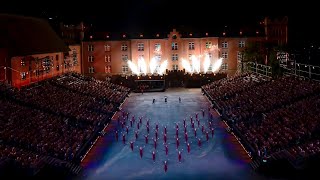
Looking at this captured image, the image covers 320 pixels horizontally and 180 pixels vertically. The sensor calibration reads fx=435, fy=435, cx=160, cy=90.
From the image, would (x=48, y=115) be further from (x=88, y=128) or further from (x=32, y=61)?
(x=32, y=61)

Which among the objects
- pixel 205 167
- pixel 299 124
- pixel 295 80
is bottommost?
pixel 205 167

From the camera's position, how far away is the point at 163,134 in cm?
3622

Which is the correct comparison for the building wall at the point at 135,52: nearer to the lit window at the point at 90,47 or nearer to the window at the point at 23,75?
the lit window at the point at 90,47

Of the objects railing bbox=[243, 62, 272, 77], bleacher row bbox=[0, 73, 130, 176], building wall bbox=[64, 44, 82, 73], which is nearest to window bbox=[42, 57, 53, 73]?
bleacher row bbox=[0, 73, 130, 176]

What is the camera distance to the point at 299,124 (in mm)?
28781

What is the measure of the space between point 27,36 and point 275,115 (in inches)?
1305

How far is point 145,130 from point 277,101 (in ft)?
38.0

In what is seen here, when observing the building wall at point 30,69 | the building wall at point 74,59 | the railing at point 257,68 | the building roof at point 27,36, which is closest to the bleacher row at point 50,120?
the building wall at point 30,69

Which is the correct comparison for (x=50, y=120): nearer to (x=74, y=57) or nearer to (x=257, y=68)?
(x=257, y=68)

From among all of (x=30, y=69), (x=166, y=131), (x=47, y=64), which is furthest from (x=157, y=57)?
(x=166, y=131)

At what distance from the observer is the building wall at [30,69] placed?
46969mm

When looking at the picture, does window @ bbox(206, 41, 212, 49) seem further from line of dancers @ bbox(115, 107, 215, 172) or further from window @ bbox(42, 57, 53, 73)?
line of dancers @ bbox(115, 107, 215, 172)

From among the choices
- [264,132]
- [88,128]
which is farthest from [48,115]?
[264,132]

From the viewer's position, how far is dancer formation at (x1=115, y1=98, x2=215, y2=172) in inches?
1217
